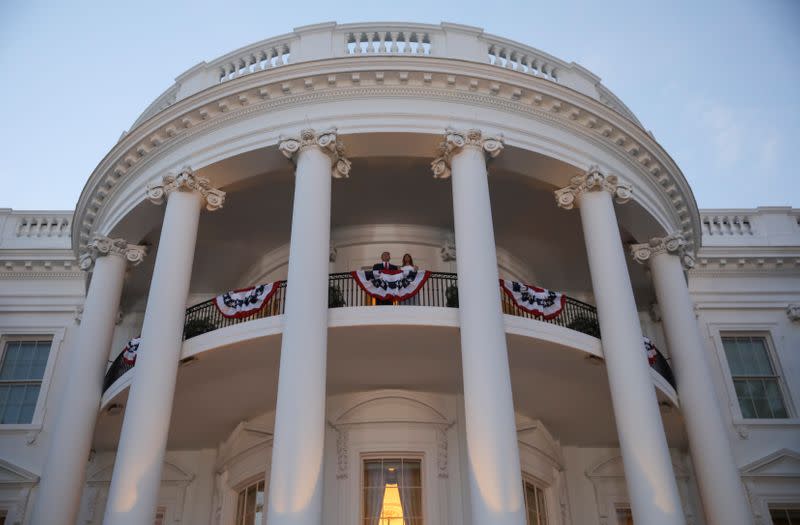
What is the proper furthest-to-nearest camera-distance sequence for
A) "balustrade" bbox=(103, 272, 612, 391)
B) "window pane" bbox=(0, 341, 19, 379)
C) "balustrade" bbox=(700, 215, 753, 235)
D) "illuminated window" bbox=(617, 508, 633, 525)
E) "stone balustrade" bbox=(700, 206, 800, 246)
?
"balustrade" bbox=(700, 215, 753, 235), "stone balustrade" bbox=(700, 206, 800, 246), "window pane" bbox=(0, 341, 19, 379), "illuminated window" bbox=(617, 508, 633, 525), "balustrade" bbox=(103, 272, 612, 391)

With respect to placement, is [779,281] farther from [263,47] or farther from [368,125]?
[263,47]

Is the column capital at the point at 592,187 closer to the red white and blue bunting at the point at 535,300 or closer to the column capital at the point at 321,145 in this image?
the red white and blue bunting at the point at 535,300

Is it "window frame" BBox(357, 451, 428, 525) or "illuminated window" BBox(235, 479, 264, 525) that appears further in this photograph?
"illuminated window" BBox(235, 479, 264, 525)

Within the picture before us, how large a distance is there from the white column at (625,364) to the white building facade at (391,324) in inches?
1.5

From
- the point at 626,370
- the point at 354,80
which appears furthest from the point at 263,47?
the point at 626,370

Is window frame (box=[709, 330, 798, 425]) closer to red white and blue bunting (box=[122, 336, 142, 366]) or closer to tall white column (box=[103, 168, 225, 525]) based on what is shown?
tall white column (box=[103, 168, 225, 525])

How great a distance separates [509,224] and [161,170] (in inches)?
293

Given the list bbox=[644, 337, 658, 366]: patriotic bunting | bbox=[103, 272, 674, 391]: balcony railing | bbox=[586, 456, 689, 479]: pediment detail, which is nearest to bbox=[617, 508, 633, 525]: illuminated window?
bbox=[586, 456, 689, 479]: pediment detail

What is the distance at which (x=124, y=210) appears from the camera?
14.1 meters

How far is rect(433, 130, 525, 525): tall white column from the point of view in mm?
9266

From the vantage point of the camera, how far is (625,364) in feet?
37.4

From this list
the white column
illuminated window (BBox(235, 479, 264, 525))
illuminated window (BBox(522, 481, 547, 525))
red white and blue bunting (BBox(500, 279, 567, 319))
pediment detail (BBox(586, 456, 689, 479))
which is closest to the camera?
the white column

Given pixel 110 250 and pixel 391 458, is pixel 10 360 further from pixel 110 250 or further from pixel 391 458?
pixel 391 458

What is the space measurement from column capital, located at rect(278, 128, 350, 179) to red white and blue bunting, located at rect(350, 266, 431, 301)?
1.85 meters
